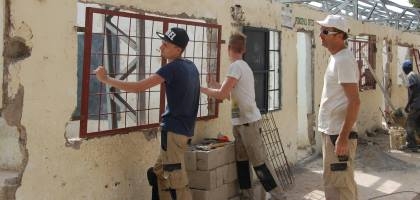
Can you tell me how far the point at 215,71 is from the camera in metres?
5.49

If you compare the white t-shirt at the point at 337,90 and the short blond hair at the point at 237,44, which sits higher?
the short blond hair at the point at 237,44

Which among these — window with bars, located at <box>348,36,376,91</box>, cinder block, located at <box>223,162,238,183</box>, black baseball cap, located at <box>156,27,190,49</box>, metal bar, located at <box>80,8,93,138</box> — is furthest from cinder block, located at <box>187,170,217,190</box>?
window with bars, located at <box>348,36,376,91</box>

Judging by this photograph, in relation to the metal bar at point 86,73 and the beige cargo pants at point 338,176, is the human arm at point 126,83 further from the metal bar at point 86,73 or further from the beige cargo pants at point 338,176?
the beige cargo pants at point 338,176

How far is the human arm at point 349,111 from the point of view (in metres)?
3.71

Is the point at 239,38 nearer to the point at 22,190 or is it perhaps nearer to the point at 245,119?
the point at 245,119

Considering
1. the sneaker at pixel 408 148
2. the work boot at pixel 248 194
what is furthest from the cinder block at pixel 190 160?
the sneaker at pixel 408 148

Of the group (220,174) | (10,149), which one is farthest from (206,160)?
(10,149)

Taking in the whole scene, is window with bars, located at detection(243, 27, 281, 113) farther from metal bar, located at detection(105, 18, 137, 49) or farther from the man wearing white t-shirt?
metal bar, located at detection(105, 18, 137, 49)

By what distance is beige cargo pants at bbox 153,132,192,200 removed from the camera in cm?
383

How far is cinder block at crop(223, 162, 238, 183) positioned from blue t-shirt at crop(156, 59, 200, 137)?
1010 mm

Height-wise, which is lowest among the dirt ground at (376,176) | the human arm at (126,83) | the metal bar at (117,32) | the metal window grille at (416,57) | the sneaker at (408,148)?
the dirt ground at (376,176)

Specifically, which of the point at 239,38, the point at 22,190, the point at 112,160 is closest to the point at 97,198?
the point at 112,160

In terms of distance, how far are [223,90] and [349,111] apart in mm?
1229

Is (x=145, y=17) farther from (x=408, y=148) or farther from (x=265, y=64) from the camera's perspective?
(x=408, y=148)
